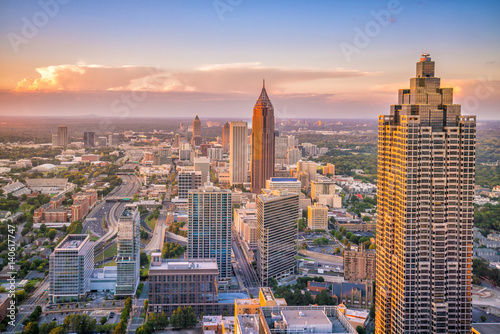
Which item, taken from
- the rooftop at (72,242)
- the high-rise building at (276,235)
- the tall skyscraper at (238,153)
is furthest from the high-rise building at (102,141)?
the high-rise building at (276,235)

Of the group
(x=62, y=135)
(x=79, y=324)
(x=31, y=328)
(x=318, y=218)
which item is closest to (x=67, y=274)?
(x=79, y=324)

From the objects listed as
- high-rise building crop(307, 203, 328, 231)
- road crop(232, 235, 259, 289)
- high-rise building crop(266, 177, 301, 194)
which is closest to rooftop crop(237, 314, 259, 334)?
road crop(232, 235, 259, 289)

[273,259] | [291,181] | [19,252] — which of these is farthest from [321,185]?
[19,252]

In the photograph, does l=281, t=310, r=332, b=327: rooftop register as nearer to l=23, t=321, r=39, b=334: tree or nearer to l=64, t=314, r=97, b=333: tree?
l=64, t=314, r=97, b=333: tree

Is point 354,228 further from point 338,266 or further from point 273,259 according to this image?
point 273,259

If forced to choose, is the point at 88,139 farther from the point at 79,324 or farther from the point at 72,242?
the point at 79,324

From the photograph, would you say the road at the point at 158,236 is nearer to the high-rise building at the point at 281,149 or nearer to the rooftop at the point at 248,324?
the rooftop at the point at 248,324

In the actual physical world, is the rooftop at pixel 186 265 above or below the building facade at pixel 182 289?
above
